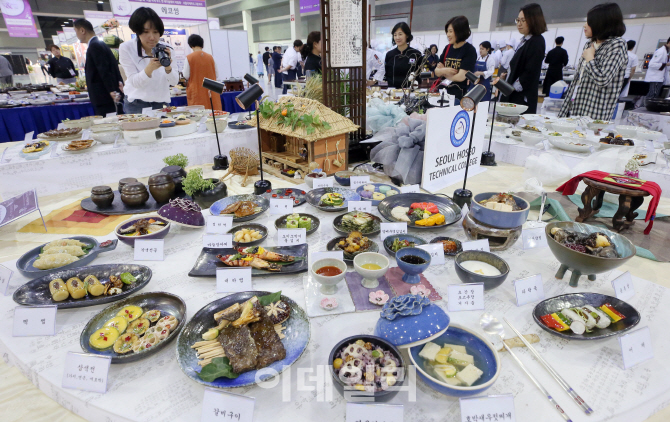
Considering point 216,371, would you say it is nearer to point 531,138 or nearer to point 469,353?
point 469,353

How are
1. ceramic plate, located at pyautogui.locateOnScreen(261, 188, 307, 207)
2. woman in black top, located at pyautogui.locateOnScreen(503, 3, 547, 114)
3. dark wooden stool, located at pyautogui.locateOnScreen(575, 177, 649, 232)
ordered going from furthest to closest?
woman in black top, located at pyautogui.locateOnScreen(503, 3, 547, 114) < ceramic plate, located at pyautogui.locateOnScreen(261, 188, 307, 207) < dark wooden stool, located at pyautogui.locateOnScreen(575, 177, 649, 232)

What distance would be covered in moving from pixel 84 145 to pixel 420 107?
357cm

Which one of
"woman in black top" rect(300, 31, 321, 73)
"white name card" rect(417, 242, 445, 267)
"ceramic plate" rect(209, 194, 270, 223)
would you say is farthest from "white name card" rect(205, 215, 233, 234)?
"woman in black top" rect(300, 31, 321, 73)

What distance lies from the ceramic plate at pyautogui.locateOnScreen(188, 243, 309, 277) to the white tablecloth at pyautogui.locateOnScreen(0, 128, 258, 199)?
2.41 m

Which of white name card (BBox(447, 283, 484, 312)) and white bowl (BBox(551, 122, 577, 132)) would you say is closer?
white name card (BBox(447, 283, 484, 312))

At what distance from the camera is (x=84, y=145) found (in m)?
3.35

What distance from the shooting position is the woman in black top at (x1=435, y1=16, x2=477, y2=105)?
4.19m

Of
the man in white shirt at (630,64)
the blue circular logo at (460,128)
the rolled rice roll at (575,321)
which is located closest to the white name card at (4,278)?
the rolled rice roll at (575,321)

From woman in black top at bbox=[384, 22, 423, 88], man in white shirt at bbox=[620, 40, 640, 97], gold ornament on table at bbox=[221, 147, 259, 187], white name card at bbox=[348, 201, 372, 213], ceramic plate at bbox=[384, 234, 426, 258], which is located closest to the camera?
ceramic plate at bbox=[384, 234, 426, 258]

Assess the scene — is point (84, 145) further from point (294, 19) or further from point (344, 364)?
point (294, 19)

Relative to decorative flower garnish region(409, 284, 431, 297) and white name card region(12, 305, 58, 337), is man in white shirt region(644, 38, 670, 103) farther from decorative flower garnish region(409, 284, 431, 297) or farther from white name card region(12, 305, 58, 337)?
white name card region(12, 305, 58, 337)

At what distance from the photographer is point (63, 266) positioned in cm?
165

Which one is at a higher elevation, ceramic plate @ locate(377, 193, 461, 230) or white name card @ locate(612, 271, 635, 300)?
ceramic plate @ locate(377, 193, 461, 230)

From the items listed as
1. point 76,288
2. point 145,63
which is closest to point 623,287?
point 76,288
